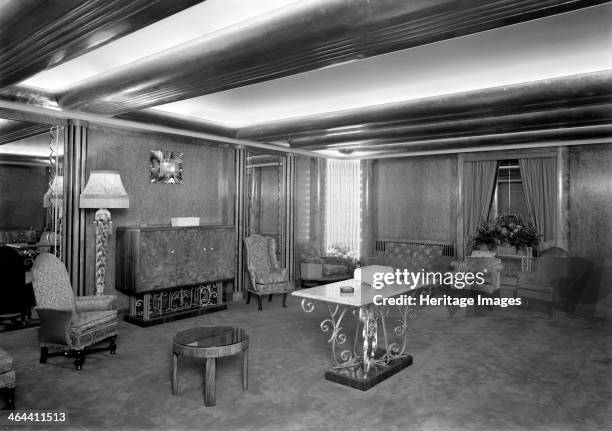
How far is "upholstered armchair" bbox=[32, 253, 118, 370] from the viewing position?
4395 millimetres

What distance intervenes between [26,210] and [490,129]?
23.1 feet

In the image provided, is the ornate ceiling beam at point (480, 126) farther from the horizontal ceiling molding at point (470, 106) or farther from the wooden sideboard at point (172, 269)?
the wooden sideboard at point (172, 269)

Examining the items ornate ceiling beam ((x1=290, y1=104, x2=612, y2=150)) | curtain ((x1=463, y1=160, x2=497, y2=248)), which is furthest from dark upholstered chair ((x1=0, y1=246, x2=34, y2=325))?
curtain ((x1=463, y1=160, x2=497, y2=248))

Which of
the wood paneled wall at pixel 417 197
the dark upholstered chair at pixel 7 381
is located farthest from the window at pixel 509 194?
the dark upholstered chair at pixel 7 381

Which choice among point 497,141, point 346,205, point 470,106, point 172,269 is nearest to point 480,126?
point 470,106

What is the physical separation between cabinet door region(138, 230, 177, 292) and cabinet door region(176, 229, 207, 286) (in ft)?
0.34

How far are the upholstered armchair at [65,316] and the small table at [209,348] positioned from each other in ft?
4.20

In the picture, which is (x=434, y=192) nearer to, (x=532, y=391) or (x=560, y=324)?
(x=560, y=324)

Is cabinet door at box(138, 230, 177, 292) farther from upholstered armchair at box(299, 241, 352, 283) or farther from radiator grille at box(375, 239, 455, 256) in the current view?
radiator grille at box(375, 239, 455, 256)

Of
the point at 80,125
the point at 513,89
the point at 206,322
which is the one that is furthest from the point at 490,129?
the point at 80,125

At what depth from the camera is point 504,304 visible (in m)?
8.00

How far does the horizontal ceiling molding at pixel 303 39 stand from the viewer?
278cm

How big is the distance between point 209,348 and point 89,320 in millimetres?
1809

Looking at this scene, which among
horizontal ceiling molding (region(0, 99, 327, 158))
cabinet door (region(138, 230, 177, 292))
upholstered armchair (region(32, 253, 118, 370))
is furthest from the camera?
cabinet door (region(138, 230, 177, 292))
